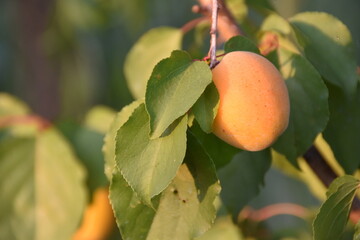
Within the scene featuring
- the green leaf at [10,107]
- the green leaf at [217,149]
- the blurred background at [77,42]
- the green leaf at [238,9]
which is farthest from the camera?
the blurred background at [77,42]

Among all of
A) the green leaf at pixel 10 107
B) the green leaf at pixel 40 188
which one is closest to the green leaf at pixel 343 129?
the green leaf at pixel 40 188

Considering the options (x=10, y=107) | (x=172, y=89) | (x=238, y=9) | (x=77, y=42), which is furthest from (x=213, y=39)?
(x=77, y=42)

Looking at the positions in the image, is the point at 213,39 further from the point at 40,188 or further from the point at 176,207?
the point at 40,188

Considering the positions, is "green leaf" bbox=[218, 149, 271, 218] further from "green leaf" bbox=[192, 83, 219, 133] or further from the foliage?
"green leaf" bbox=[192, 83, 219, 133]

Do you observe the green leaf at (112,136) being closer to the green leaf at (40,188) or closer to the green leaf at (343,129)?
the green leaf at (343,129)

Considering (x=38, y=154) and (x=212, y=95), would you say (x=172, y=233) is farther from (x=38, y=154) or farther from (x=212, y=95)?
(x=38, y=154)
